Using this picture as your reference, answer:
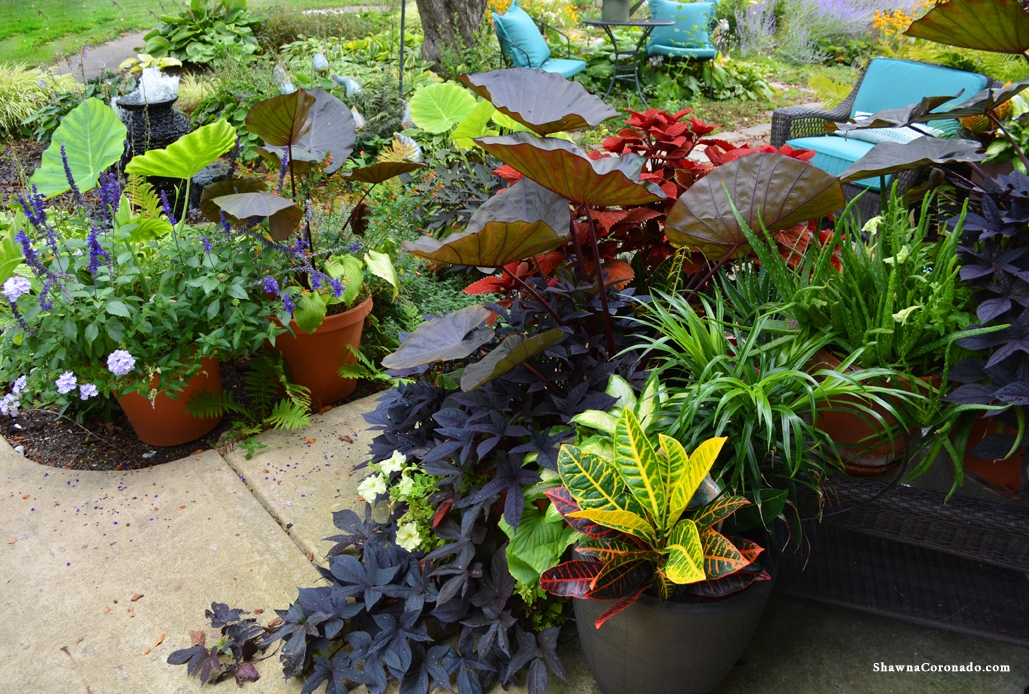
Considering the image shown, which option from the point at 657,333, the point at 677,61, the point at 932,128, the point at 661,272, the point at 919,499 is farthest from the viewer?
the point at 677,61

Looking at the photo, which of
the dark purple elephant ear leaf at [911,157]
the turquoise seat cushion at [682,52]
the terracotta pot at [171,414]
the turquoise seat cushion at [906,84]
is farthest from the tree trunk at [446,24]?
the dark purple elephant ear leaf at [911,157]

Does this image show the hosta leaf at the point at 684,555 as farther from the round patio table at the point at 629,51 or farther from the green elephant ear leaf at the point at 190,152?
the round patio table at the point at 629,51

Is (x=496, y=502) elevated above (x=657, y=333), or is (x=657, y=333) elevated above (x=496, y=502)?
(x=657, y=333)

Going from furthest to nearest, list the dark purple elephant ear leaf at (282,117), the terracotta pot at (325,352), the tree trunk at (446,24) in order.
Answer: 1. the tree trunk at (446,24)
2. the terracotta pot at (325,352)
3. the dark purple elephant ear leaf at (282,117)

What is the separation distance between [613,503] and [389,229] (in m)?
2.19

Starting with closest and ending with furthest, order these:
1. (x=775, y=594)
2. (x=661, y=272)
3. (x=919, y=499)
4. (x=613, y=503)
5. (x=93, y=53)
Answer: (x=613, y=503)
(x=919, y=499)
(x=775, y=594)
(x=661, y=272)
(x=93, y=53)

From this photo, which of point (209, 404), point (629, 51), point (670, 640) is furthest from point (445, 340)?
point (629, 51)

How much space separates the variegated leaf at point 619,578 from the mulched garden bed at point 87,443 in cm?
174

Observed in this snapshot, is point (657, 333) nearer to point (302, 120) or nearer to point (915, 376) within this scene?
point (915, 376)

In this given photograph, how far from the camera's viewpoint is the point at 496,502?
1.79 m

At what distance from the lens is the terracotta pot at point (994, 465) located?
1.36 meters

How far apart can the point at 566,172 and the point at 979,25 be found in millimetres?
1091

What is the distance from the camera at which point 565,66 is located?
712 centimetres

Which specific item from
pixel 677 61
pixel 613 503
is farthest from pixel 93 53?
pixel 613 503
